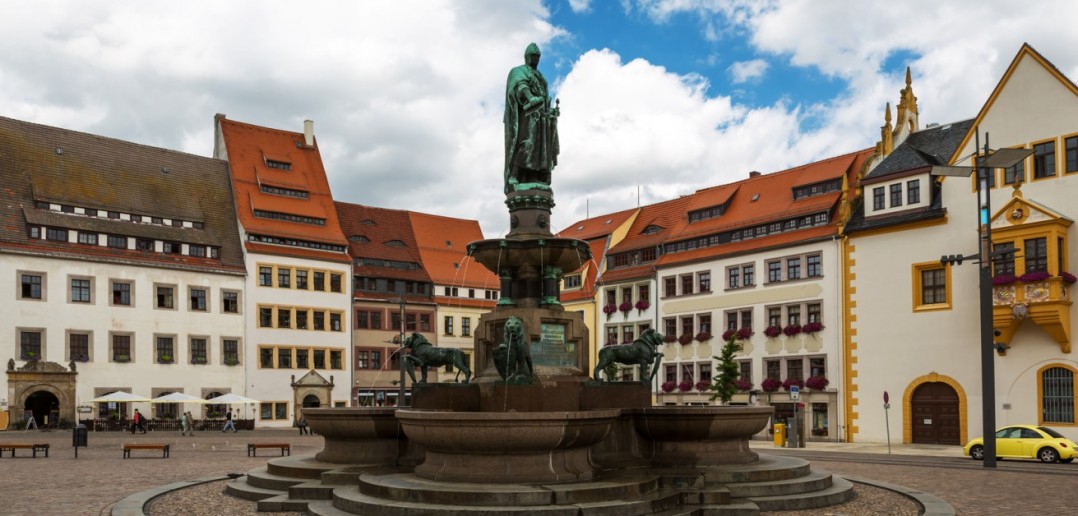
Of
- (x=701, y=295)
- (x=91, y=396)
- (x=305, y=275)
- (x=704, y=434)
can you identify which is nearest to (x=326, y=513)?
(x=704, y=434)

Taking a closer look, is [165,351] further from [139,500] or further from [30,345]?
[139,500]

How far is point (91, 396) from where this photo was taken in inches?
2029

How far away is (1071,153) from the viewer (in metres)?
34.5

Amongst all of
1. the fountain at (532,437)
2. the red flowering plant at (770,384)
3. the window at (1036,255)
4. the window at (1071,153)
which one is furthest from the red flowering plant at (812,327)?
the fountain at (532,437)

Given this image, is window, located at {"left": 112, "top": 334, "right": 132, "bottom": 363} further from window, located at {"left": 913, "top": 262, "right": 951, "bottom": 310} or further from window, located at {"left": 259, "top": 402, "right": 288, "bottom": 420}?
window, located at {"left": 913, "top": 262, "right": 951, "bottom": 310}

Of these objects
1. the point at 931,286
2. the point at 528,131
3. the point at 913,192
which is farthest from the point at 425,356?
the point at 913,192

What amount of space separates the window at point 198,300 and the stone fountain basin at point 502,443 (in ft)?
152

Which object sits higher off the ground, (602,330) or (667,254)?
(667,254)

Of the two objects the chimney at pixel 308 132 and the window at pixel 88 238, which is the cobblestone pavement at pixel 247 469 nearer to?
the window at pixel 88 238

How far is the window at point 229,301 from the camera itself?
188 ft

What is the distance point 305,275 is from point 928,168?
37125 mm

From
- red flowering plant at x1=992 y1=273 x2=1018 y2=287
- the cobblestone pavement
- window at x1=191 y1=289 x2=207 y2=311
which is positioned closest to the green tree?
the cobblestone pavement

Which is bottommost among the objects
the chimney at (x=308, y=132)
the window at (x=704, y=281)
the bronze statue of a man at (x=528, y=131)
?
the window at (x=704, y=281)

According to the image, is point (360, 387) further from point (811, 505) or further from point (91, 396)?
point (811, 505)
